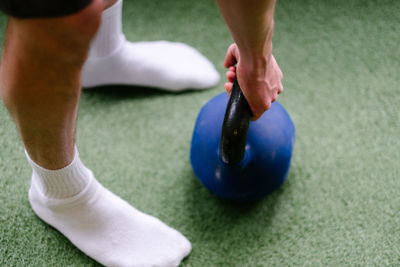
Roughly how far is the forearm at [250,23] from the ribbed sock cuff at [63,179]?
0.47 meters

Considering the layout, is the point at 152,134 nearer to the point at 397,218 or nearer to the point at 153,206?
the point at 153,206

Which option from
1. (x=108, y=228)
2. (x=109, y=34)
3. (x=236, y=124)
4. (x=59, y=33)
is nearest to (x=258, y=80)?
(x=236, y=124)

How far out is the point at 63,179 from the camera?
3.21ft

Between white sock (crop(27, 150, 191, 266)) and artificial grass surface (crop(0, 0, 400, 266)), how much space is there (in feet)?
0.17

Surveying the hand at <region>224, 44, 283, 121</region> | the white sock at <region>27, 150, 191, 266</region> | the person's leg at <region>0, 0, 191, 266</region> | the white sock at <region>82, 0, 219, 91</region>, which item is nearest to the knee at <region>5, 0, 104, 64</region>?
the person's leg at <region>0, 0, 191, 266</region>

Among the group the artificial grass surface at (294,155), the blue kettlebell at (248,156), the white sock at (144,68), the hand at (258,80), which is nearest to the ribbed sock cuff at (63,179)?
the artificial grass surface at (294,155)

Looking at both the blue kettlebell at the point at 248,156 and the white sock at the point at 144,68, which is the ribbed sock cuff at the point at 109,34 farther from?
the blue kettlebell at the point at 248,156

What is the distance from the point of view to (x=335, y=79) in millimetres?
1558

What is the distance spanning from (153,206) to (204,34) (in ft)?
2.63

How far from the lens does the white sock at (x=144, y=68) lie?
1.47 metres

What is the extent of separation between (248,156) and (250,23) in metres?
0.42

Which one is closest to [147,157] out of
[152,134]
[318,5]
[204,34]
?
[152,134]

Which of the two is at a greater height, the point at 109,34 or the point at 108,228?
the point at 109,34

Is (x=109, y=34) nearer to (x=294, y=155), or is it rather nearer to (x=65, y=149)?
(x=65, y=149)
